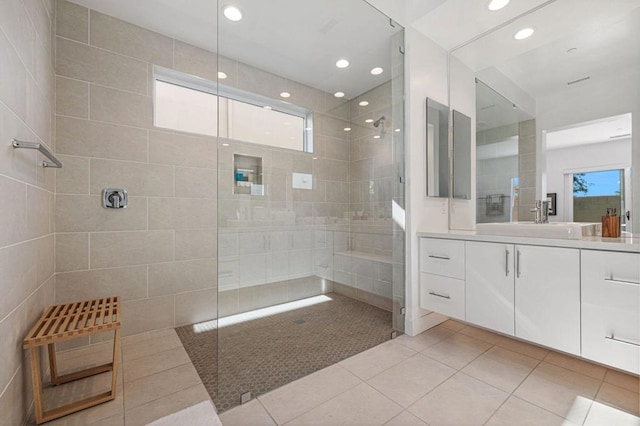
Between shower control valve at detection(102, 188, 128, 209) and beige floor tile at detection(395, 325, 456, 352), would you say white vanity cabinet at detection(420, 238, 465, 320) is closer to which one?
beige floor tile at detection(395, 325, 456, 352)

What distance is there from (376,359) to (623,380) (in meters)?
1.43

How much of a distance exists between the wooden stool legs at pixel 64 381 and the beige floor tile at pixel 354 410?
1031mm

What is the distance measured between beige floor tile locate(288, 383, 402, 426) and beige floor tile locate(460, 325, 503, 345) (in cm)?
115

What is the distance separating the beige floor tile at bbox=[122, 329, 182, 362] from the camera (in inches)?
76.2

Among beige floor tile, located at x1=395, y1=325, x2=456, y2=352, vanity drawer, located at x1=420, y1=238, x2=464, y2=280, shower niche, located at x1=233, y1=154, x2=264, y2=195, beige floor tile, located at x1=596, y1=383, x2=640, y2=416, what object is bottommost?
beige floor tile, located at x1=395, y1=325, x2=456, y2=352

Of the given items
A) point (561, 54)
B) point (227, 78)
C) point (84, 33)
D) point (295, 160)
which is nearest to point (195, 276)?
point (295, 160)

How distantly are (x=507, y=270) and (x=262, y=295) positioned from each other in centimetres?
164

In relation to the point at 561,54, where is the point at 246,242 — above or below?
below

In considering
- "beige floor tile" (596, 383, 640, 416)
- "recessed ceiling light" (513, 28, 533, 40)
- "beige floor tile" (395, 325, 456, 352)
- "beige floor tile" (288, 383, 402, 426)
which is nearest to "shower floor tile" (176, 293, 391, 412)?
"beige floor tile" (395, 325, 456, 352)

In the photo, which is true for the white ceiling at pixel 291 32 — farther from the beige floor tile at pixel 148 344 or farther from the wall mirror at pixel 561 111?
the beige floor tile at pixel 148 344

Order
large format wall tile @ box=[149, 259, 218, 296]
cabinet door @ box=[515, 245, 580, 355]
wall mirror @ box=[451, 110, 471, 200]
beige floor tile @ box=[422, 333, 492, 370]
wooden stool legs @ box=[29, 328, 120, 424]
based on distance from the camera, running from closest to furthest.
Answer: wooden stool legs @ box=[29, 328, 120, 424] → cabinet door @ box=[515, 245, 580, 355] → beige floor tile @ box=[422, 333, 492, 370] → large format wall tile @ box=[149, 259, 218, 296] → wall mirror @ box=[451, 110, 471, 200]

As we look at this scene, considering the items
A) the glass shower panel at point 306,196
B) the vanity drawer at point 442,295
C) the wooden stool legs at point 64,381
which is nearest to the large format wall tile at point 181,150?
the glass shower panel at point 306,196

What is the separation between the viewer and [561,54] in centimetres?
191

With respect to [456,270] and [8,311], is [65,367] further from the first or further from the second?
[456,270]
